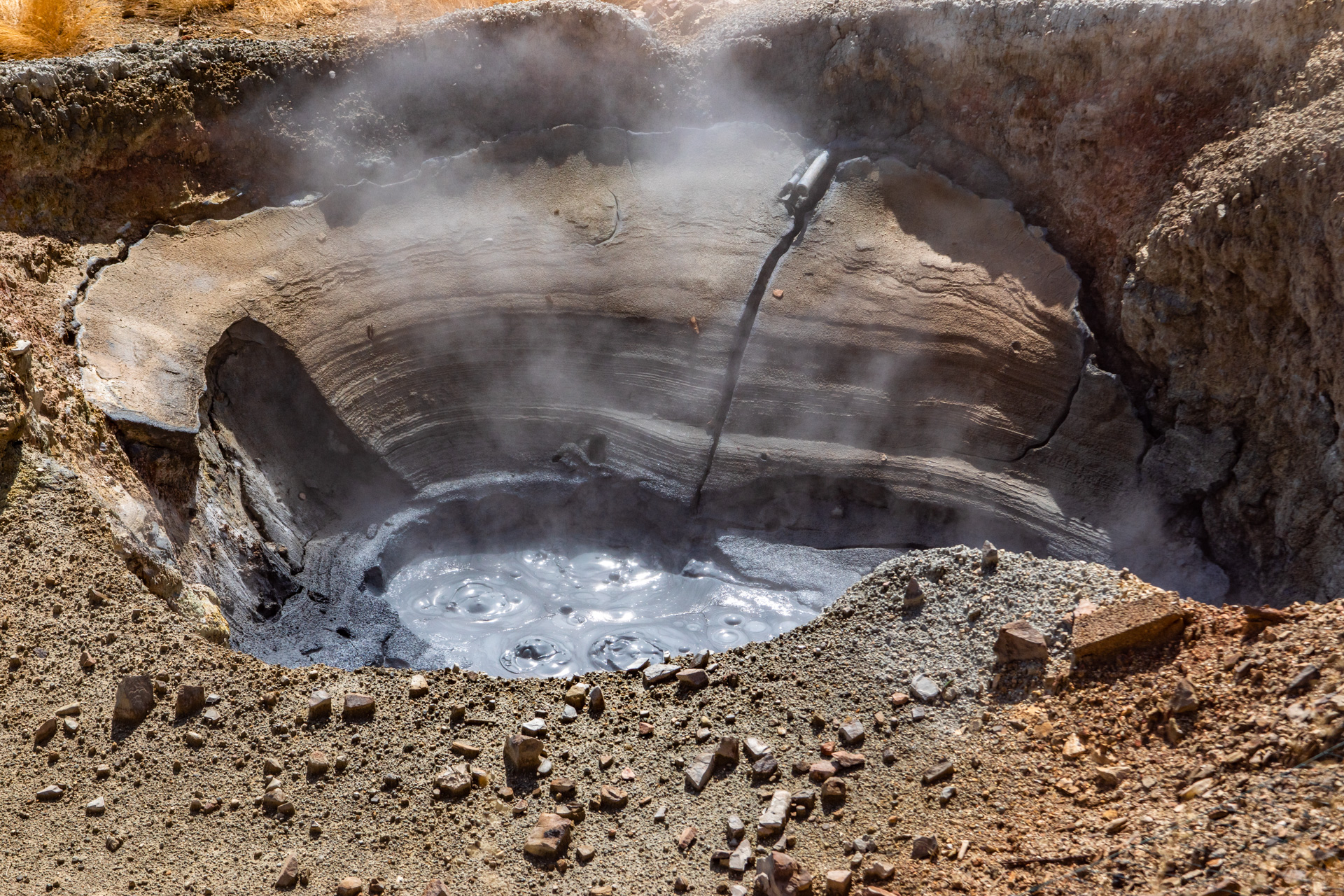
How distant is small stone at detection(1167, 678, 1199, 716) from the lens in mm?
2467

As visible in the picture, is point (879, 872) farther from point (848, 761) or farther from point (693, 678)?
point (693, 678)

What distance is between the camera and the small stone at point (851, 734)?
2.84m

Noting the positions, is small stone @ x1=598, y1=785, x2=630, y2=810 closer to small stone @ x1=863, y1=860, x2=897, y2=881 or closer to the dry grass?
small stone @ x1=863, y1=860, x2=897, y2=881

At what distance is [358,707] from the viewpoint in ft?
9.57

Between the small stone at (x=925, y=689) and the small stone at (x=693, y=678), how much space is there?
64 centimetres

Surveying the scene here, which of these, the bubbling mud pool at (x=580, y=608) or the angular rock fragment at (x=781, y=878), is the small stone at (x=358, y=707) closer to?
the angular rock fragment at (x=781, y=878)

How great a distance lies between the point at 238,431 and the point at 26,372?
1.23 metres

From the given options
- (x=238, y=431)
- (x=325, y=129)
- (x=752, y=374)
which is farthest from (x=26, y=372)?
(x=752, y=374)

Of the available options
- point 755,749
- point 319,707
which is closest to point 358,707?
point 319,707

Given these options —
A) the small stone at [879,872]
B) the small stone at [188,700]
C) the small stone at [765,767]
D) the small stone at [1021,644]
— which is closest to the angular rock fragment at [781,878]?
the small stone at [879,872]

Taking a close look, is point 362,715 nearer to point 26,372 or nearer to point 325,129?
point 26,372

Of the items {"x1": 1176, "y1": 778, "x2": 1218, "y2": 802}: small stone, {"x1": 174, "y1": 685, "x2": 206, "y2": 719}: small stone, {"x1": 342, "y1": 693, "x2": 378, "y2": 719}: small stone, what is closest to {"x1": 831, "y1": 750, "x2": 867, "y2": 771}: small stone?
{"x1": 1176, "y1": 778, "x2": 1218, "y2": 802}: small stone

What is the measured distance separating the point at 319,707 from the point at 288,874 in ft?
1.76

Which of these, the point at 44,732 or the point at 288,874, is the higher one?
the point at 44,732
